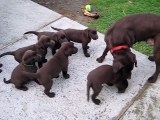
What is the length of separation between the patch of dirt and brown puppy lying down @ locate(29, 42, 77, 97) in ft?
6.65

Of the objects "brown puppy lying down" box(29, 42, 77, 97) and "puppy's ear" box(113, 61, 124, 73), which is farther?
"brown puppy lying down" box(29, 42, 77, 97)

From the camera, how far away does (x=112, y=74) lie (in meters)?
4.95

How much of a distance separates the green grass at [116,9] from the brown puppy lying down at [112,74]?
74.5 inches

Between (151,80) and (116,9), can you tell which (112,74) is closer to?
(151,80)

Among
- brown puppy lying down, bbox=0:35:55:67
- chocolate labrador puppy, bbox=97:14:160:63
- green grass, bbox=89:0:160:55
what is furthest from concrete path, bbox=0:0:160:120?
green grass, bbox=89:0:160:55

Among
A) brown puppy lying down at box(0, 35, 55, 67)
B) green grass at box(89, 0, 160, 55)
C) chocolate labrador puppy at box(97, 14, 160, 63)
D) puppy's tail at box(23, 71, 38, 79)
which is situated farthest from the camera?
green grass at box(89, 0, 160, 55)

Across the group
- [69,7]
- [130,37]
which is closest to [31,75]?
[130,37]

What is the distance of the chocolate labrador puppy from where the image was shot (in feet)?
17.1

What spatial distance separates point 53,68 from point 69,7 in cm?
296

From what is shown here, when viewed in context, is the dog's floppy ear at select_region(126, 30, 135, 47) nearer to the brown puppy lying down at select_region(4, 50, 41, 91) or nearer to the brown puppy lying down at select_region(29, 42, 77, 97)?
the brown puppy lying down at select_region(29, 42, 77, 97)

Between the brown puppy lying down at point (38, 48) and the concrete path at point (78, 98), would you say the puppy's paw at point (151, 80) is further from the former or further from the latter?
the brown puppy lying down at point (38, 48)

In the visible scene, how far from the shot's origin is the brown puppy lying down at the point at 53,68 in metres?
4.97

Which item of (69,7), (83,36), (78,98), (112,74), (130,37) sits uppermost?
(130,37)

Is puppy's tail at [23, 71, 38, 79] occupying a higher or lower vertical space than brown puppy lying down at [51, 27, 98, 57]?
lower
